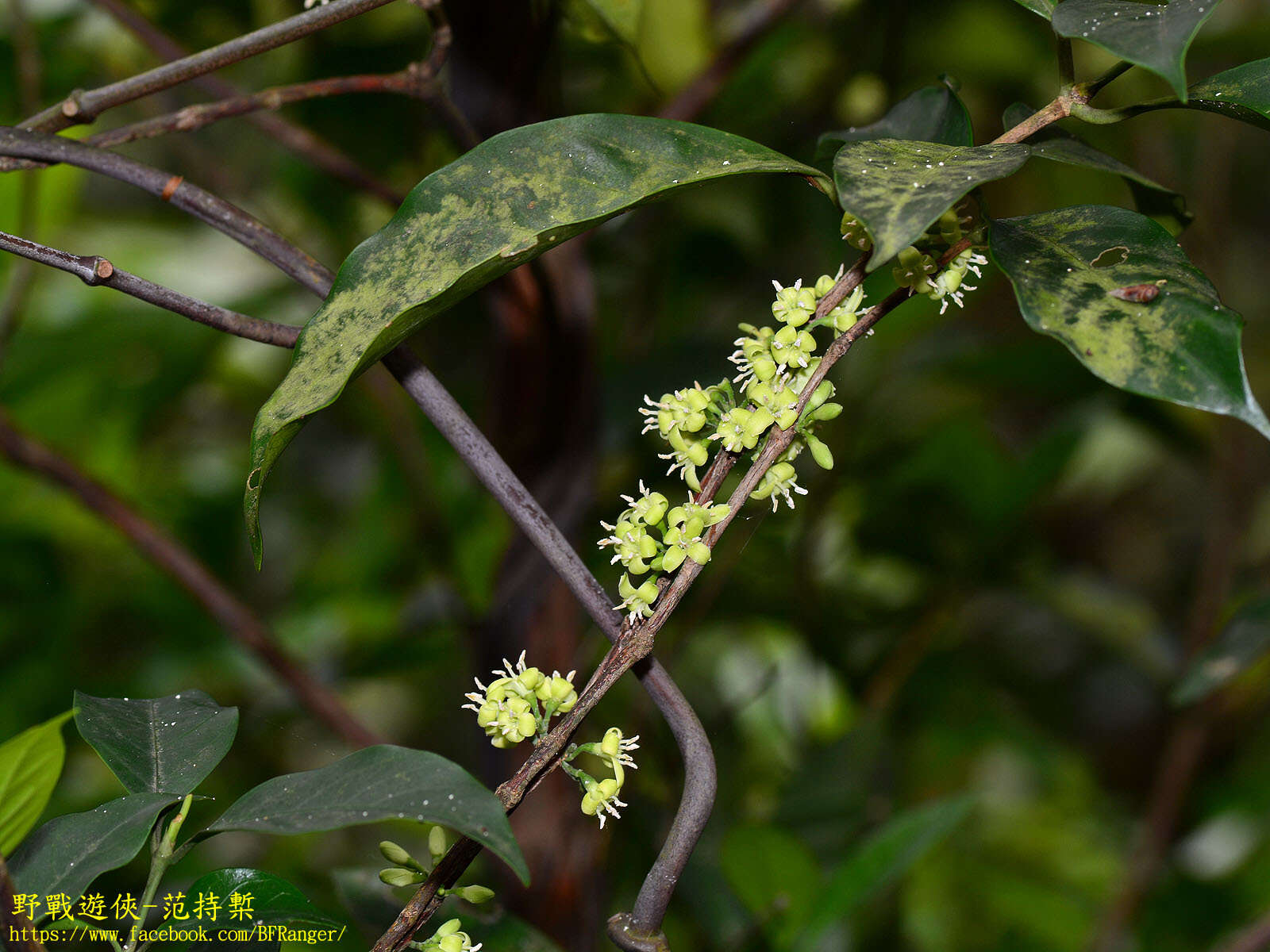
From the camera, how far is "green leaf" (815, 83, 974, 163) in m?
0.41

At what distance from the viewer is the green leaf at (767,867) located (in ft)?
2.68

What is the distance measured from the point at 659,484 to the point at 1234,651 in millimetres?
531

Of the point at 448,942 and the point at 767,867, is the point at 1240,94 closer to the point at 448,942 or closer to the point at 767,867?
the point at 448,942

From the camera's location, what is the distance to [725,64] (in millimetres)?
760

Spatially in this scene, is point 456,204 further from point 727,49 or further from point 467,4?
point 727,49

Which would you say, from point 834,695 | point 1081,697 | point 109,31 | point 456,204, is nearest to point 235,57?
point 456,204

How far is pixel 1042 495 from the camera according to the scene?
1.02 m

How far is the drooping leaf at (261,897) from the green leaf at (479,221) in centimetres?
13

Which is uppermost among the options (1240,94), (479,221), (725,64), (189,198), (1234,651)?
(725,64)

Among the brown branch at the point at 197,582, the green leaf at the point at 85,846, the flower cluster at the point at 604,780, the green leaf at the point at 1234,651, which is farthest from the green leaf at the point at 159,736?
the green leaf at the point at 1234,651

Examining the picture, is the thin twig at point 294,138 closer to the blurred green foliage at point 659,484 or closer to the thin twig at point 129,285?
the blurred green foliage at point 659,484

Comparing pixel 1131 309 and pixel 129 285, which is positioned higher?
pixel 129 285

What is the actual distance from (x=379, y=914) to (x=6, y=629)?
0.69 meters

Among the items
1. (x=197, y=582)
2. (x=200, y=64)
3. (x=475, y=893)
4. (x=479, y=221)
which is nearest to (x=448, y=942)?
(x=475, y=893)
